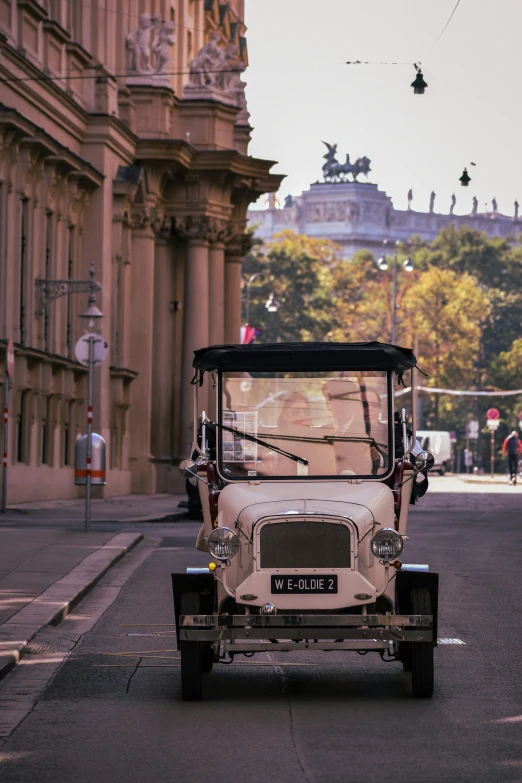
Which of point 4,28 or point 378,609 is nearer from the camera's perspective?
point 378,609

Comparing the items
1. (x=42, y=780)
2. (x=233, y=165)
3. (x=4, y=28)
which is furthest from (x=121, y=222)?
(x=42, y=780)

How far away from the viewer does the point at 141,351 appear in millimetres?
50406

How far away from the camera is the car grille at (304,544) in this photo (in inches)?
442

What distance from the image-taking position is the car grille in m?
11.2

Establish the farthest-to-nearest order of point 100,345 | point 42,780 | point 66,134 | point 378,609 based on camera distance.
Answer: point 66,134, point 100,345, point 378,609, point 42,780

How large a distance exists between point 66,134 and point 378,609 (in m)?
31.4

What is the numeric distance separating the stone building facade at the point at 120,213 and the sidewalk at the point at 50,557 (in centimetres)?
256

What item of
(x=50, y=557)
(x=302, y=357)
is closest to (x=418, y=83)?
(x=50, y=557)

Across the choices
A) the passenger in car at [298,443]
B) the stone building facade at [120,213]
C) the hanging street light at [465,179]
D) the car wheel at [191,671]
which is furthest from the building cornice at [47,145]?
the car wheel at [191,671]

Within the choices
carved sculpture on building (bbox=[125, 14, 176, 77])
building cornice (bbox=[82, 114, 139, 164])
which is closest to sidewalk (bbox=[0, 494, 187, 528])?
building cornice (bbox=[82, 114, 139, 164])

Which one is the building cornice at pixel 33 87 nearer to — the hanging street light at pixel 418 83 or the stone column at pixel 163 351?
the hanging street light at pixel 418 83

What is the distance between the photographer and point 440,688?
12.0 metres

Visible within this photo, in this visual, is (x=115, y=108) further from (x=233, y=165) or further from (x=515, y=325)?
(x=515, y=325)

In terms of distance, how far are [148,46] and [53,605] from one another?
34815mm
